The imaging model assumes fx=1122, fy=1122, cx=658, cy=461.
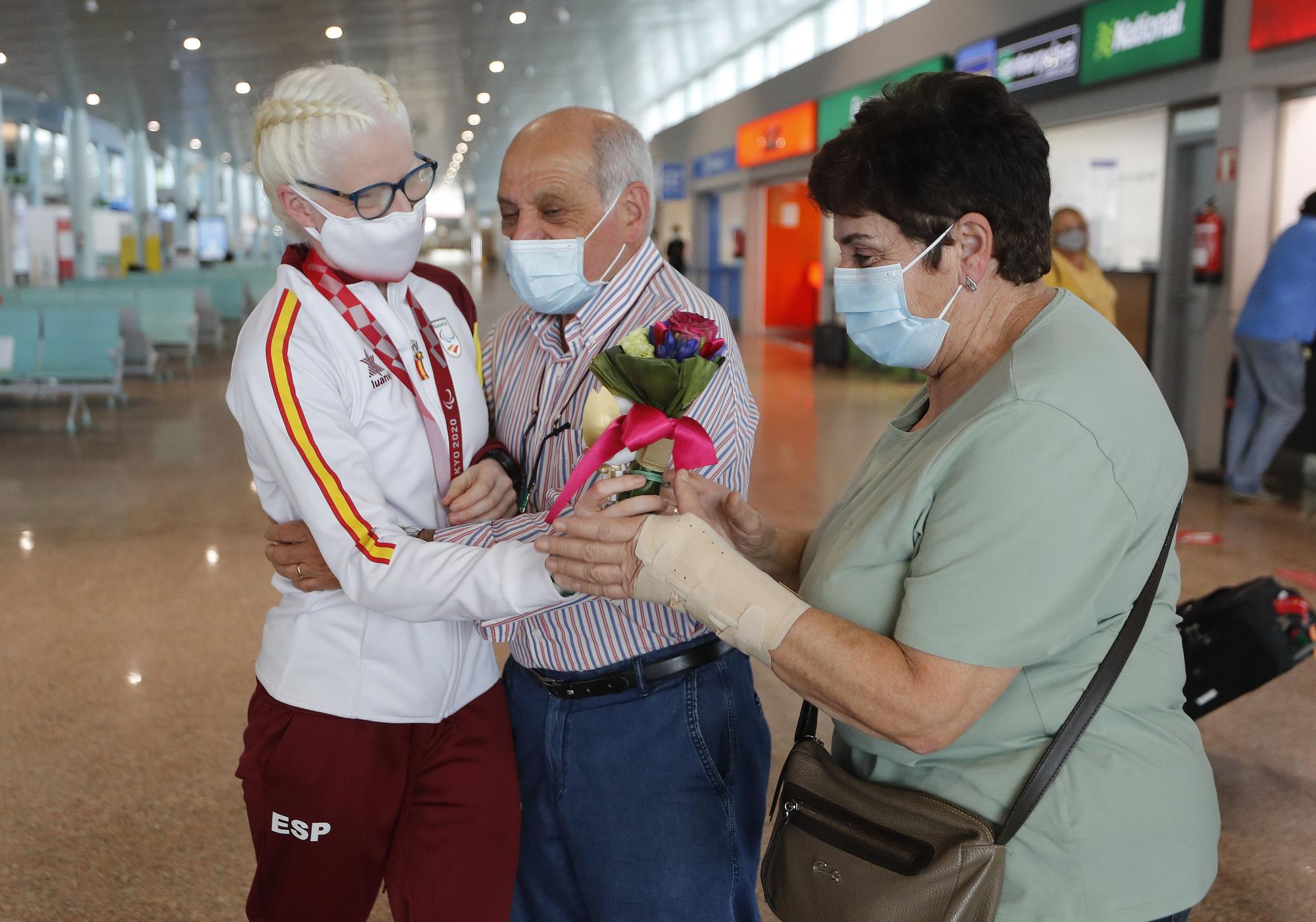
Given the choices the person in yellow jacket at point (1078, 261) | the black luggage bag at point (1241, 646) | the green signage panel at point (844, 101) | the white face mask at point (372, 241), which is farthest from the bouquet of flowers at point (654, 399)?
the green signage panel at point (844, 101)

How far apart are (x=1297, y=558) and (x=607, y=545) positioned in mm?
5377

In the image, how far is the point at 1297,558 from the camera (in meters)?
5.63

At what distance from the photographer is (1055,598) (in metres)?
1.19

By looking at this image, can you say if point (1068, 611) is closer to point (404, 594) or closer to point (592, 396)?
point (592, 396)

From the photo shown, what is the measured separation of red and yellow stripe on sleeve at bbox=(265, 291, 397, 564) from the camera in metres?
1.52

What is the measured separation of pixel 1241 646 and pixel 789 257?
60.8ft

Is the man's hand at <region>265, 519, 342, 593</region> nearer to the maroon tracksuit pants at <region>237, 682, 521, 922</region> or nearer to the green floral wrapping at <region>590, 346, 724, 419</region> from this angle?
the maroon tracksuit pants at <region>237, 682, 521, 922</region>

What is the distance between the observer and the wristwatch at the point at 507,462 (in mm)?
1795

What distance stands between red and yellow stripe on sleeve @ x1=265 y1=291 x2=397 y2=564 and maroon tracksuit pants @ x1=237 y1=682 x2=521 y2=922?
34 cm

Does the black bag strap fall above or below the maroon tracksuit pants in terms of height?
above

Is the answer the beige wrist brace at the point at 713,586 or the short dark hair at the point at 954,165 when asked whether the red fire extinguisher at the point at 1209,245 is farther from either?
the beige wrist brace at the point at 713,586

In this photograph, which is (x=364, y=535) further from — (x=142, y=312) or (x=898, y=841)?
(x=142, y=312)

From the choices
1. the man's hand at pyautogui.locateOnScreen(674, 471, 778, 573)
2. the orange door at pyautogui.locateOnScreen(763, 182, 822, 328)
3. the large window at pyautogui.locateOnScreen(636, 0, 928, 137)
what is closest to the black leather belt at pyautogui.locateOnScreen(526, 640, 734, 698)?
the man's hand at pyautogui.locateOnScreen(674, 471, 778, 573)

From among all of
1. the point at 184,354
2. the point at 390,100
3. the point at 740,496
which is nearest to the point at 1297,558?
the point at 740,496
